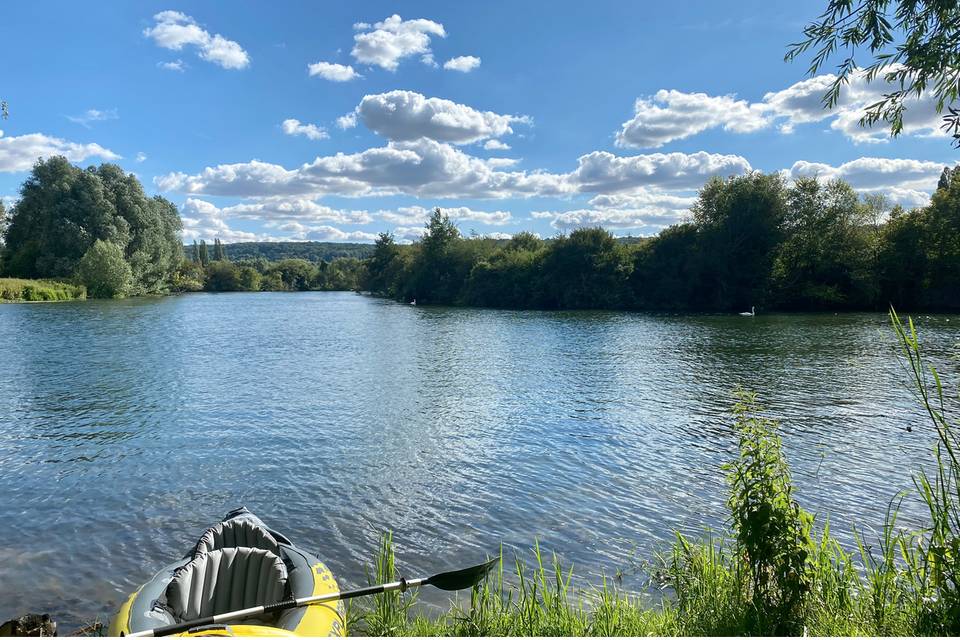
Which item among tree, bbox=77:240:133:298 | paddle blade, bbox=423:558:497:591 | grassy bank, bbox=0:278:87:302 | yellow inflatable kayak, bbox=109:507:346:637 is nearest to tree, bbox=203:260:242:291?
tree, bbox=77:240:133:298

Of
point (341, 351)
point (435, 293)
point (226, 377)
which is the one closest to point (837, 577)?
point (226, 377)

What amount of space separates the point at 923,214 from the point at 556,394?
48.1 metres

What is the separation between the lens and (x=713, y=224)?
5841cm

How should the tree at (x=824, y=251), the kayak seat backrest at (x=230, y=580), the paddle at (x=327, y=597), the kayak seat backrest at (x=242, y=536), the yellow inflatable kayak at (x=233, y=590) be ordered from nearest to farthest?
the paddle at (x=327, y=597) → the yellow inflatable kayak at (x=233, y=590) → the kayak seat backrest at (x=230, y=580) → the kayak seat backrest at (x=242, y=536) → the tree at (x=824, y=251)

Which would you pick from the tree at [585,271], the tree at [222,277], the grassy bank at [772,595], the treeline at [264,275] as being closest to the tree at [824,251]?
the tree at [585,271]

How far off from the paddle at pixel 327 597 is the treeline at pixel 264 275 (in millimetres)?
118953

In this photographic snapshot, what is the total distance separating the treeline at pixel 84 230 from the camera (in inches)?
2697

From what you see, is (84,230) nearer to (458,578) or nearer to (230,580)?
(230,580)

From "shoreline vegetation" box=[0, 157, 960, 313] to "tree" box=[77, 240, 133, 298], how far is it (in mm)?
132

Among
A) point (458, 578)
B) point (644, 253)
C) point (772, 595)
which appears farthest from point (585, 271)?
point (772, 595)

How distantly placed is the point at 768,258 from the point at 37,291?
7212cm

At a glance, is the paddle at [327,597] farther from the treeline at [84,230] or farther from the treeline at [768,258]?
the treeline at [84,230]

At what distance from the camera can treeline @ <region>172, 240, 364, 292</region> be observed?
12962 cm

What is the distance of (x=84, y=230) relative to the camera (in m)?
69.9
